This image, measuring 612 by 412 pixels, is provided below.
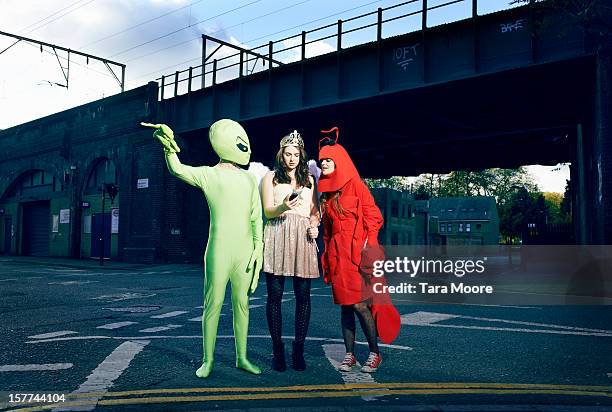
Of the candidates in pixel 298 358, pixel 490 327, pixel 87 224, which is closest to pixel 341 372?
pixel 298 358

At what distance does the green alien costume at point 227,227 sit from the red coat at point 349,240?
0.64 m

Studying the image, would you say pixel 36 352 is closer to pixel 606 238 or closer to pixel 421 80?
pixel 606 238

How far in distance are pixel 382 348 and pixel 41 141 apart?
116ft

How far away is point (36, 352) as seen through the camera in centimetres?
580

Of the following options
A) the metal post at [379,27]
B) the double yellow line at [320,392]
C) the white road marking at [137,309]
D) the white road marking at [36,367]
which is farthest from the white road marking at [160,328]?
the metal post at [379,27]

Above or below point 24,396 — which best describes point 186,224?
above

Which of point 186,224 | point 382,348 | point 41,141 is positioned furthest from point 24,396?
point 41,141

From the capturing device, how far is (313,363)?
5.18m

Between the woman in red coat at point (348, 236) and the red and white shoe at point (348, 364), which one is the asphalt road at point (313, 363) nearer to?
the red and white shoe at point (348, 364)

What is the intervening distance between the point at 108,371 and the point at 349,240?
244 centimetres

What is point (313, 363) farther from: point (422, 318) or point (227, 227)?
point (422, 318)

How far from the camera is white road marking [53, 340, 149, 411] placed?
399cm

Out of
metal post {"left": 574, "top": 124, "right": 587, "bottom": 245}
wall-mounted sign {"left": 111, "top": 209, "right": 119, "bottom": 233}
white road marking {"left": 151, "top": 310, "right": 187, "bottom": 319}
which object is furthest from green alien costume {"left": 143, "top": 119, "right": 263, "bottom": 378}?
wall-mounted sign {"left": 111, "top": 209, "right": 119, "bottom": 233}

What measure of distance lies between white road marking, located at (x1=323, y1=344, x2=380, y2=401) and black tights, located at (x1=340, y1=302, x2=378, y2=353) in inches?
8.4
